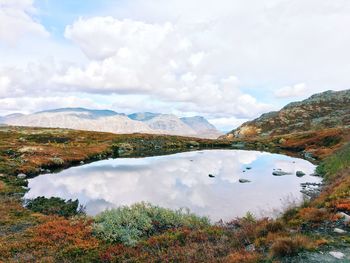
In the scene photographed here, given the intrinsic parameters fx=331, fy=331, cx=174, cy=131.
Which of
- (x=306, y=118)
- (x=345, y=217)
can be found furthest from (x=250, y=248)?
(x=306, y=118)

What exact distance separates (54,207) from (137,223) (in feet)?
31.7

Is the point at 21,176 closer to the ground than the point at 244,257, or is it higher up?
closer to the ground

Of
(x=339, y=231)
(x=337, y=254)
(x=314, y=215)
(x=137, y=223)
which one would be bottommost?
(x=137, y=223)

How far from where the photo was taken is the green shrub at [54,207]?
81.7 ft

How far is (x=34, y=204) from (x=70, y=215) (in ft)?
14.9

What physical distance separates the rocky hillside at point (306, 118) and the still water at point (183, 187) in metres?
85.6

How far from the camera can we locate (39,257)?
15.6 m

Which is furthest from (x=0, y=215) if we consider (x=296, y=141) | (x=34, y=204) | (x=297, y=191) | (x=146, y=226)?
(x=296, y=141)

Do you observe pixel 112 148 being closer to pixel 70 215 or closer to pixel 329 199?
pixel 70 215

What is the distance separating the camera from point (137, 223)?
19.4 m

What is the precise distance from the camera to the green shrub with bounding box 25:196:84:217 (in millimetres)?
24903

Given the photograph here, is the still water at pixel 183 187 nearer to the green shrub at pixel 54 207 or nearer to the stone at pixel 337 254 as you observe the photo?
the green shrub at pixel 54 207

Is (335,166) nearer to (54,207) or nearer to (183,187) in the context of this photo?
(183,187)

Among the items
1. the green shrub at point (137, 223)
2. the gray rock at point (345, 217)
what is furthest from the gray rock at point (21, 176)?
the gray rock at point (345, 217)
